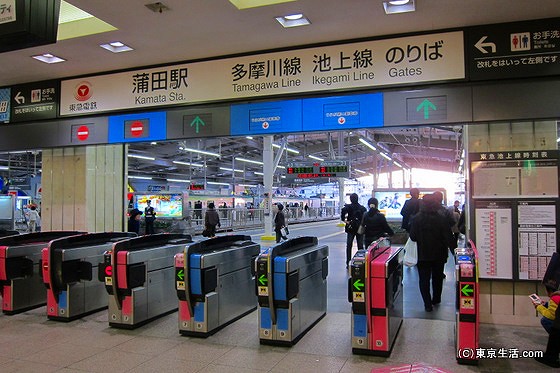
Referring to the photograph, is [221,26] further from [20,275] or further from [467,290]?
[20,275]

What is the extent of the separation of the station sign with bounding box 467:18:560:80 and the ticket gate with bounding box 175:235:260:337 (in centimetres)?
344

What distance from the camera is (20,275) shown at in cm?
600

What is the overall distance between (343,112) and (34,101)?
478 centimetres

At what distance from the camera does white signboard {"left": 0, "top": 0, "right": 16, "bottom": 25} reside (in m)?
2.99

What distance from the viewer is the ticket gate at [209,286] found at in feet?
15.7

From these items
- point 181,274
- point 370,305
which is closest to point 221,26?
point 181,274

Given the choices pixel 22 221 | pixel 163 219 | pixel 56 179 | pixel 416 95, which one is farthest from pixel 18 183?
pixel 416 95

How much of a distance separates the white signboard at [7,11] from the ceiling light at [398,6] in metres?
3.19

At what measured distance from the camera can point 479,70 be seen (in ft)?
15.3

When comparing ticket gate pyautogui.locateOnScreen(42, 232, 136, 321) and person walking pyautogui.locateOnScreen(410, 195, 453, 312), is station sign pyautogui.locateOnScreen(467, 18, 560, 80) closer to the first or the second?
person walking pyautogui.locateOnScreen(410, 195, 453, 312)

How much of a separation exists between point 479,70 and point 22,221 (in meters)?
20.0

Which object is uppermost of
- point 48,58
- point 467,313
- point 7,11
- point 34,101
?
point 48,58

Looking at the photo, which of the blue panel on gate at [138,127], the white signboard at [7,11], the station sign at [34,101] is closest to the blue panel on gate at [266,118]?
the blue panel on gate at [138,127]

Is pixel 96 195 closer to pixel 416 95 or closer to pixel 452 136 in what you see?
pixel 416 95
